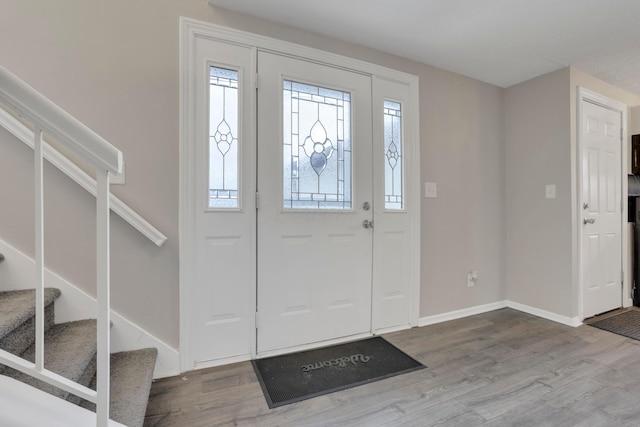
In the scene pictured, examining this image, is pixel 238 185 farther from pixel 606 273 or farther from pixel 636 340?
pixel 606 273

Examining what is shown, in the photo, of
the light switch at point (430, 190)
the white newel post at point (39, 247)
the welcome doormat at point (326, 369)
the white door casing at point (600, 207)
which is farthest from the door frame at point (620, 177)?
the white newel post at point (39, 247)

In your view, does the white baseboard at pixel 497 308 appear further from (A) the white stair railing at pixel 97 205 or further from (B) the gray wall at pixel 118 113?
(A) the white stair railing at pixel 97 205

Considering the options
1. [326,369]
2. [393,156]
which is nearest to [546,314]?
[393,156]

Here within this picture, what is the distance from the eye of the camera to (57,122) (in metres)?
0.77

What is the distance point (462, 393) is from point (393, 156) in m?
1.75

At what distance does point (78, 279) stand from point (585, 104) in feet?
13.9

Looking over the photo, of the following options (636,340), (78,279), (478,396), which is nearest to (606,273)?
(636,340)

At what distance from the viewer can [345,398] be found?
5.23 feet

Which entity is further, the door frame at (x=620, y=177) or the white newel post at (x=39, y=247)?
the door frame at (x=620, y=177)

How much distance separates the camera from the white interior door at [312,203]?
6.63ft

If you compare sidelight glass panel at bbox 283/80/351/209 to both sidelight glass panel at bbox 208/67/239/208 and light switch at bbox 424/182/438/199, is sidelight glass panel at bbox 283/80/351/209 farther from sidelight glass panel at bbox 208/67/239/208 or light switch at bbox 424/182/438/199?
light switch at bbox 424/182/438/199

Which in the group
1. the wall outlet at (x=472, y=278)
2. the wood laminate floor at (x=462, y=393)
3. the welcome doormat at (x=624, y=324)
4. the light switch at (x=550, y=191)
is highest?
the light switch at (x=550, y=191)

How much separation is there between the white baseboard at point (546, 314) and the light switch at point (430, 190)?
1531 mm

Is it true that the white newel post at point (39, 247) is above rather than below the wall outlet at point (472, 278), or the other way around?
above
